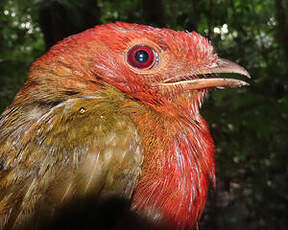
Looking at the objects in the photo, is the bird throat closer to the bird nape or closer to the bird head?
the bird nape

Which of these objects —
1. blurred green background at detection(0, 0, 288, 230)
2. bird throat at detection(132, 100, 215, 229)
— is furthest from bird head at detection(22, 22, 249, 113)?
blurred green background at detection(0, 0, 288, 230)

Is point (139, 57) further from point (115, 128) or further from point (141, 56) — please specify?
point (115, 128)

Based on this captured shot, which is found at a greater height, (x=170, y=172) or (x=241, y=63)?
(x=241, y=63)

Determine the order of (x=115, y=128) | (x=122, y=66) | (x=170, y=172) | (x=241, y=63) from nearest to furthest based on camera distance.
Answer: (x=115, y=128), (x=170, y=172), (x=122, y=66), (x=241, y=63)

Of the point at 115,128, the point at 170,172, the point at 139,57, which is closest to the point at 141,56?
the point at 139,57

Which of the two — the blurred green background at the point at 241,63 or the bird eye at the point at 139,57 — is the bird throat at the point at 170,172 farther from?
the blurred green background at the point at 241,63

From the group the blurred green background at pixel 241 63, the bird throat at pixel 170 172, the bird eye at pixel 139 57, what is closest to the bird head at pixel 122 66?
the bird eye at pixel 139 57

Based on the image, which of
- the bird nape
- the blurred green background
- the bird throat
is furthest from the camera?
the blurred green background

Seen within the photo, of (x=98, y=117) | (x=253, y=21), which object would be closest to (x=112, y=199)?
(x=98, y=117)

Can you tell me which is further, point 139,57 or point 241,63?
point 241,63
